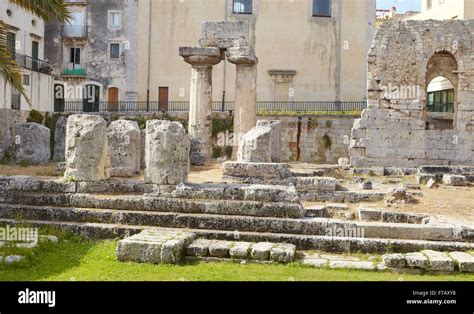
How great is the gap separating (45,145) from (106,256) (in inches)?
513

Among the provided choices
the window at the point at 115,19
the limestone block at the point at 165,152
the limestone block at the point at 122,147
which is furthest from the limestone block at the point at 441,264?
the window at the point at 115,19

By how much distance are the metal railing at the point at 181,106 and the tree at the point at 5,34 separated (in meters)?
22.2

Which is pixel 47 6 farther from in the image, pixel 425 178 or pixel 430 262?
pixel 425 178

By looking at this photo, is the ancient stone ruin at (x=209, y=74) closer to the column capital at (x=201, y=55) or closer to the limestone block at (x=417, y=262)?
the column capital at (x=201, y=55)

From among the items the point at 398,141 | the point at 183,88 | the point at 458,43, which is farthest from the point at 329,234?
A: the point at 183,88

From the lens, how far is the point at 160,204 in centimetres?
1052

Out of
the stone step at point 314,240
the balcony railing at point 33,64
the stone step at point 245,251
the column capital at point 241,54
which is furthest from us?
the balcony railing at point 33,64

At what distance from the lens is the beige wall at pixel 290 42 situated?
3647 cm

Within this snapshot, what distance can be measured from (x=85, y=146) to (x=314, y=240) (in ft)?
16.1

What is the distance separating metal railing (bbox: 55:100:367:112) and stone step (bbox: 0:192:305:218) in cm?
2437

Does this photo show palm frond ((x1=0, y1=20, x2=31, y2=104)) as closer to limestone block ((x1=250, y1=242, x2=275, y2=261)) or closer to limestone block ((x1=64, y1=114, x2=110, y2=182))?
limestone block ((x1=64, y1=114, x2=110, y2=182))

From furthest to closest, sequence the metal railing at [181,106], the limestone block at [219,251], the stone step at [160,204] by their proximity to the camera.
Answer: the metal railing at [181,106], the stone step at [160,204], the limestone block at [219,251]

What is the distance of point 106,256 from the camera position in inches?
345

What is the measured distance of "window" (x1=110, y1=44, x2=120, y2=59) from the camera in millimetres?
37000
